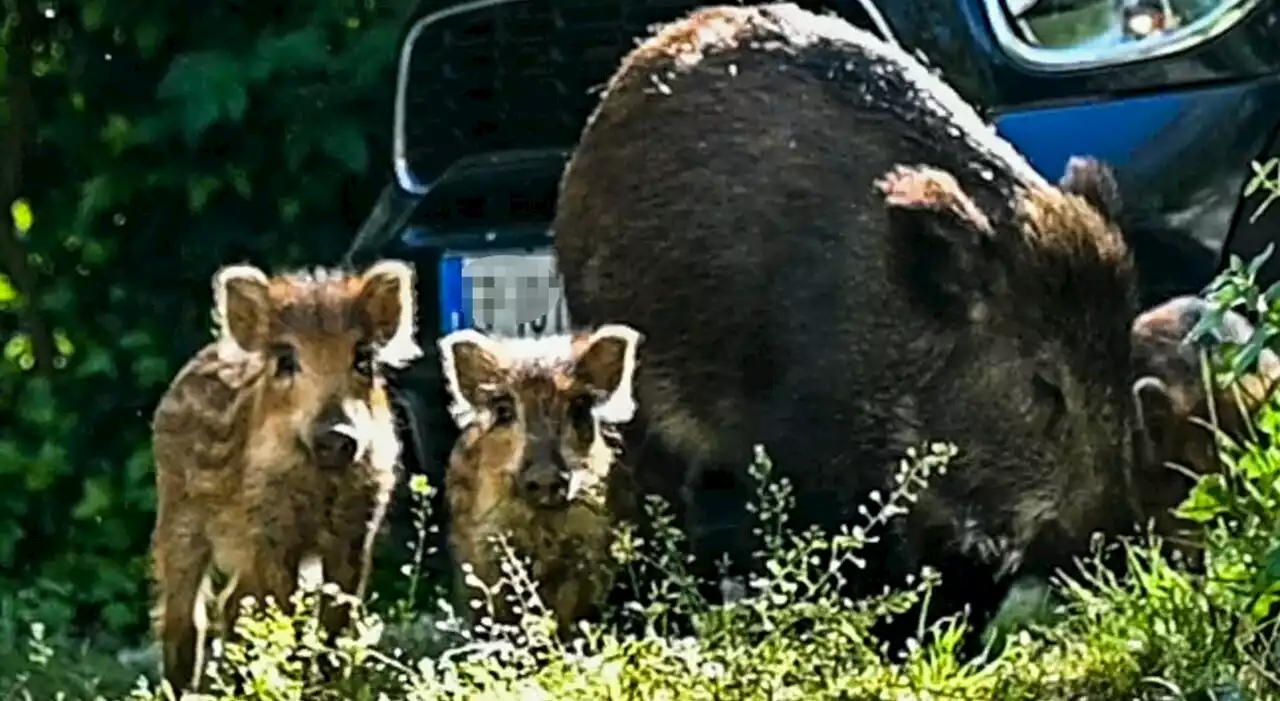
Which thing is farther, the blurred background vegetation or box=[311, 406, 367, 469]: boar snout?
the blurred background vegetation

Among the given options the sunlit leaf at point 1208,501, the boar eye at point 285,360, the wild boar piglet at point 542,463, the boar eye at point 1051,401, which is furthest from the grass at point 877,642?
the boar eye at point 285,360

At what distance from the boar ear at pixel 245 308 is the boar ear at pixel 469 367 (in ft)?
1.24

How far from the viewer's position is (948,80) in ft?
21.1

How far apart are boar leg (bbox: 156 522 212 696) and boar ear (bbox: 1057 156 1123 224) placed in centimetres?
182

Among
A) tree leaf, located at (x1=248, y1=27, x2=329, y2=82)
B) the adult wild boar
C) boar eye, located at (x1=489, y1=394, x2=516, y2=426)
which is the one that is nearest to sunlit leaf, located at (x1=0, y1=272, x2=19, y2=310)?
tree leaf, located at (x1=248, y1=27, x2=329, y2=82)

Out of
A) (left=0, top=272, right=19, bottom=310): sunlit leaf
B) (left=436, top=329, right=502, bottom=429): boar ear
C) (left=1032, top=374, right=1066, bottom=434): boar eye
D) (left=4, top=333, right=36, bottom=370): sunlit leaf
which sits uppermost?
(left=436, top=329, right=502, bottom=429): boar ear

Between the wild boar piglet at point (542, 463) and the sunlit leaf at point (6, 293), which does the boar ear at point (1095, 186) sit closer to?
the wild boar piglet at point (542, 463)

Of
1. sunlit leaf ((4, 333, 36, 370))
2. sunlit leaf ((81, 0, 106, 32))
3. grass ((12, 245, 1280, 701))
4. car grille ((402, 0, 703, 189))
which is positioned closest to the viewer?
grass ((12, 245, 1280, 701))

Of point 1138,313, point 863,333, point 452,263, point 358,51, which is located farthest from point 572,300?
point 358,51

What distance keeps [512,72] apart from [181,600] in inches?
67.8

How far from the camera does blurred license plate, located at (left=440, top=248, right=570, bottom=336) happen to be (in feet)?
22.1

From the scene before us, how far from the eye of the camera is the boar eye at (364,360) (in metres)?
5.77

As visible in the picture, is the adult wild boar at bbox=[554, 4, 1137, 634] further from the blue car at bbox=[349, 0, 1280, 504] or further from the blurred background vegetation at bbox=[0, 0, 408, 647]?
the blurred background vegetation at bbox=[0, 0, 408, 647]

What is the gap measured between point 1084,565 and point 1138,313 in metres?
0.53
